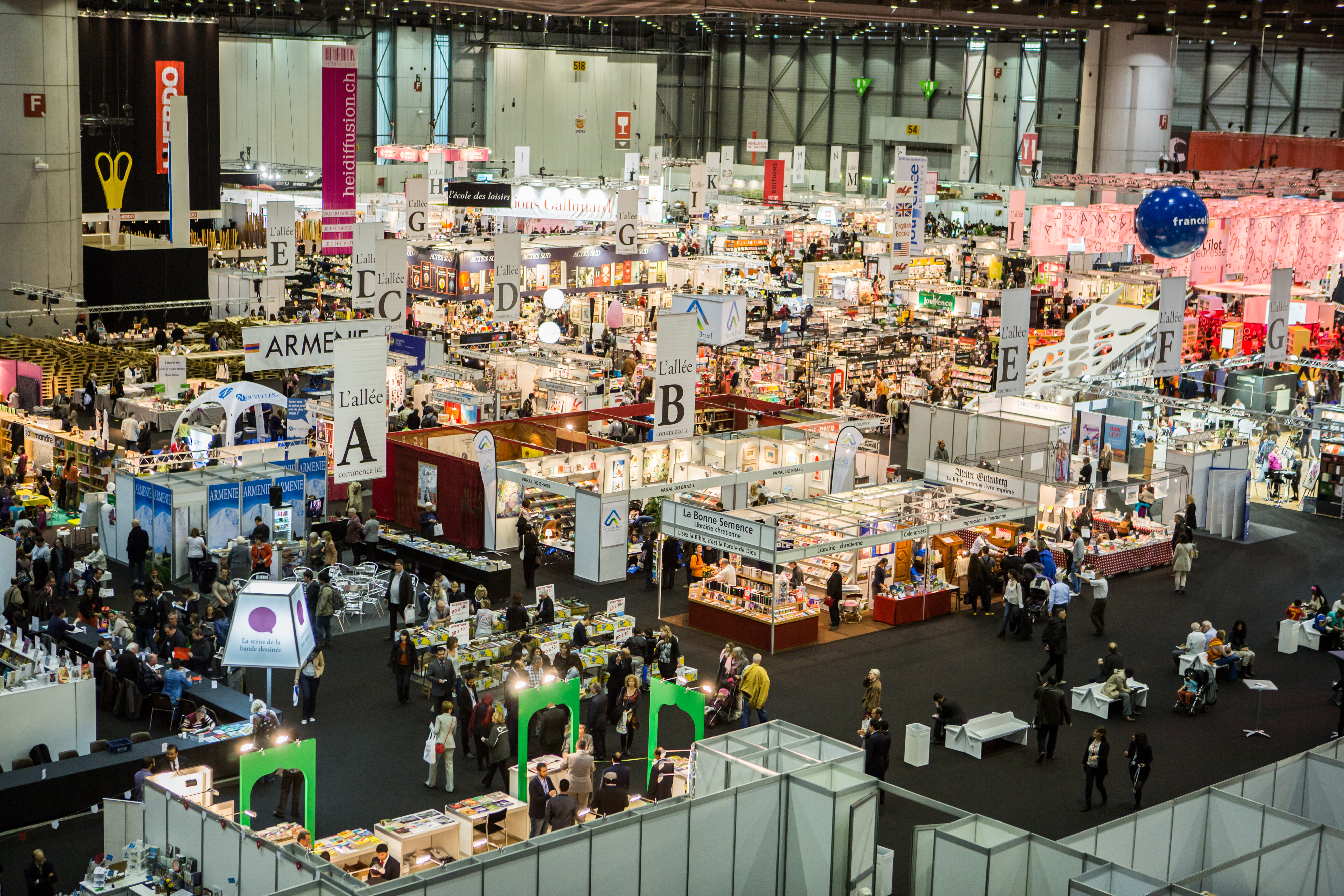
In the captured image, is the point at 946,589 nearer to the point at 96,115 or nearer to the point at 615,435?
the point at 615,435

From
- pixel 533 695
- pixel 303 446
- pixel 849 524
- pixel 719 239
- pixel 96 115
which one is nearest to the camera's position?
pixel 533 695

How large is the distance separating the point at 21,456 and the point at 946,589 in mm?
12976

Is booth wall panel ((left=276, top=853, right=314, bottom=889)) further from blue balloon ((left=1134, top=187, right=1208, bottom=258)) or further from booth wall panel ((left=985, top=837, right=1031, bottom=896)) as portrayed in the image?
blue balloon ((left=1134, top=187, right=1208, bottom=258))

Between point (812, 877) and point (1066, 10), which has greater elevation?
point (1066, 10)

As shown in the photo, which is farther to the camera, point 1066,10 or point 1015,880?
point 1066,10

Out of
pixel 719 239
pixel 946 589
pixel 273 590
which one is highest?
pixel 719 239

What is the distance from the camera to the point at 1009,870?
8.88m

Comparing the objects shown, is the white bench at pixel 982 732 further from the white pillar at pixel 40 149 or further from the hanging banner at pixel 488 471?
the white pillar at pixel 40 149

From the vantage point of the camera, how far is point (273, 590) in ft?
41.2

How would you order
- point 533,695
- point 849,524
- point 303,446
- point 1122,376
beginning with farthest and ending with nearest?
point 1122,376
point 303,446
point 849,524
point 533,695

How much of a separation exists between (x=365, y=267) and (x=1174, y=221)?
35.1ft

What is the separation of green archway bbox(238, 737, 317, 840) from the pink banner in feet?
35.6

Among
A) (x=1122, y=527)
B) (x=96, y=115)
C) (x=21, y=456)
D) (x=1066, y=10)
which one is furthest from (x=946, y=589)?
(x=96, y=115)

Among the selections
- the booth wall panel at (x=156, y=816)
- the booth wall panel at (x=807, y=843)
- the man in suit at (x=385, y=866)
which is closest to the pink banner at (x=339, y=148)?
the booth wall panel at (x=156, y=816)
